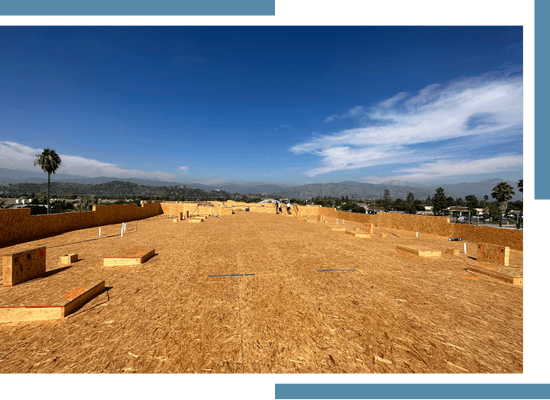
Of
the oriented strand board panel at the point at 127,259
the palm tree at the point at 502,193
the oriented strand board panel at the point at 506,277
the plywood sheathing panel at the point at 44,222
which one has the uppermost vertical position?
the palm tree at the point at 502,193

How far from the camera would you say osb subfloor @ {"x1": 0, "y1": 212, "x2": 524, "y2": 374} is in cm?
402

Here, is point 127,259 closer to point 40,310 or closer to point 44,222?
point 40,310

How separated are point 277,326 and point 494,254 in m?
14.0

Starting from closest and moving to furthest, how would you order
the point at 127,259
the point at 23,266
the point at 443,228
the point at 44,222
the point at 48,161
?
1. the point at 23,266
2. the point at 127,259
3. the point at 44,222
4. the point at 443,228
5. the point at 48,161

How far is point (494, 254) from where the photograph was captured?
12.1m

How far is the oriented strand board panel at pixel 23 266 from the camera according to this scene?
7227 millimetres

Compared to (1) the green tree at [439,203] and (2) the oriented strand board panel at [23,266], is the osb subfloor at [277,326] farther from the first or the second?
(1) the green tree at [439,203]

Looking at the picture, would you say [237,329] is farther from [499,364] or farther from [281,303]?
[499,364]

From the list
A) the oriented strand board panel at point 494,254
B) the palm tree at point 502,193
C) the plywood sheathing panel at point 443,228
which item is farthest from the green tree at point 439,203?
the oriented strand board panel at point 494,254

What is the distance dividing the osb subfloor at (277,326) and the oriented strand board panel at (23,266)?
2.27ft

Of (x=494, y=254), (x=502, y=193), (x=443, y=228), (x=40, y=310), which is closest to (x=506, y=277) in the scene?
(x=494, y=254)

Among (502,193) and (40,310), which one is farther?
(502,193)

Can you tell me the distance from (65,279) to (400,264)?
48.4 feet

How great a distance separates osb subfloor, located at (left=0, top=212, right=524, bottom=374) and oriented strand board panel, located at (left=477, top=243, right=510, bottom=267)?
3.97 m
